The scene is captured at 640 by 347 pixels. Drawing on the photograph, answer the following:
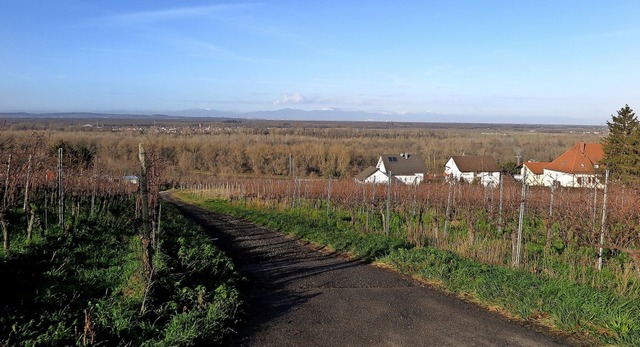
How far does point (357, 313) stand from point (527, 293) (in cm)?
229

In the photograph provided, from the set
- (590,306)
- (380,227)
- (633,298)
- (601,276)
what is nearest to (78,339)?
(590,306)

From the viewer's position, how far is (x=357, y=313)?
21.1ft

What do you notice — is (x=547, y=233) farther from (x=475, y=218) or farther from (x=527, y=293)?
(x=527, y=293)

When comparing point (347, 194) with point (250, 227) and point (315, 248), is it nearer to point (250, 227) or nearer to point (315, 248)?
point (250, 227)

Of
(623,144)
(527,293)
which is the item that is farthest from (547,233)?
(623,144)

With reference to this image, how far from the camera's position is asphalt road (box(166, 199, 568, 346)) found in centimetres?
552

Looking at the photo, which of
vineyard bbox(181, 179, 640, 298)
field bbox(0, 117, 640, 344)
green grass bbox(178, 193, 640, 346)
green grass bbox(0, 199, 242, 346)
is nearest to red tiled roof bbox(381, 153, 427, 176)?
field bbox(0, 117, 640, 344)

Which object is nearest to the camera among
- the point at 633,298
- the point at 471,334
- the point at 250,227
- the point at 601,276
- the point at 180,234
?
the point at 471,334

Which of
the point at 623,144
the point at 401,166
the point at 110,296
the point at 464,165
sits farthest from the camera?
the point at 401,166

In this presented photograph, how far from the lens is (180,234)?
11609 millimetres

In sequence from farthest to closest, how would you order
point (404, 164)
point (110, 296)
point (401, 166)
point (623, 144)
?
1. point (404, 164)
2. point (401, 166)
3. point (623, 144)
4. point (110, 296)

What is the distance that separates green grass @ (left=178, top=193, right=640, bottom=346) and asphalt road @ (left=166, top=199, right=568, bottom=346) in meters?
0.26

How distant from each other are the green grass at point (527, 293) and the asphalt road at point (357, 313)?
0.26 meters

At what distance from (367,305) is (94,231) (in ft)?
19.7
